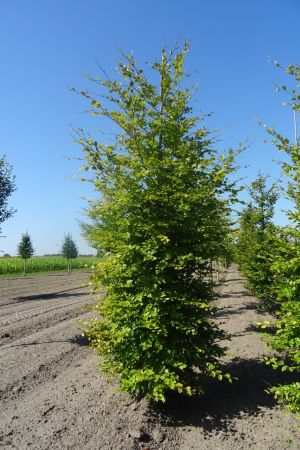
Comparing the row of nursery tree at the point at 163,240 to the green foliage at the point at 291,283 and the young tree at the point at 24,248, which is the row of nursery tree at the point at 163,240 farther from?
the young tree at the point at 24,248

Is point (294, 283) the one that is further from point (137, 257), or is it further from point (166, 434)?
point (166, 434)

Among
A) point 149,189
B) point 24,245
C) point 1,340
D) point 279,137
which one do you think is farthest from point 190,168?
point 24,245

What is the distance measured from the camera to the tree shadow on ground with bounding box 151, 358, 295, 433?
5094 mm

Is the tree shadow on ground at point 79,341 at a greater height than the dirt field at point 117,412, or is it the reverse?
the tree shadow on ground at point 79,341

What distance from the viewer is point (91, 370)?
7254 millimetres

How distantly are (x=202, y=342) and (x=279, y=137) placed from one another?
127 inches

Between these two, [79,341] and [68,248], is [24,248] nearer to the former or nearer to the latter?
[68,248]

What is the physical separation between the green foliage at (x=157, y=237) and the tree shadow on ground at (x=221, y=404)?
0.29 metres

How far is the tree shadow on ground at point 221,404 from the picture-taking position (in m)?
5.09

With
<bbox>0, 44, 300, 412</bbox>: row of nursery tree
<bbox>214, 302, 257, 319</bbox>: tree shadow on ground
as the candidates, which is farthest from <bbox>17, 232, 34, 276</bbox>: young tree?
<bbox>0, 44, 300, 412</bbox>: row of nursery tree

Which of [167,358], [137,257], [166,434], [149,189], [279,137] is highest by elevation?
[279,137]

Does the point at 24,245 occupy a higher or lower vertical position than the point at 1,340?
higher

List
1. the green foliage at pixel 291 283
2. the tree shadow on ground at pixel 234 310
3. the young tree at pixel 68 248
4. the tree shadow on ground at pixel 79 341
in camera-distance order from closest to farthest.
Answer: the green foliage at pixel 291 283 → the tree shadow on ground at pixel 79 341 → the tree shadow on ground at pixel 234 310 → the young tree at pixel 68 248

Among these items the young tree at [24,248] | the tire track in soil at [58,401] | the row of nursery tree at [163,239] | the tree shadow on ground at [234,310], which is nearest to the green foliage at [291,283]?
the row of nursery tree at [163,239]
